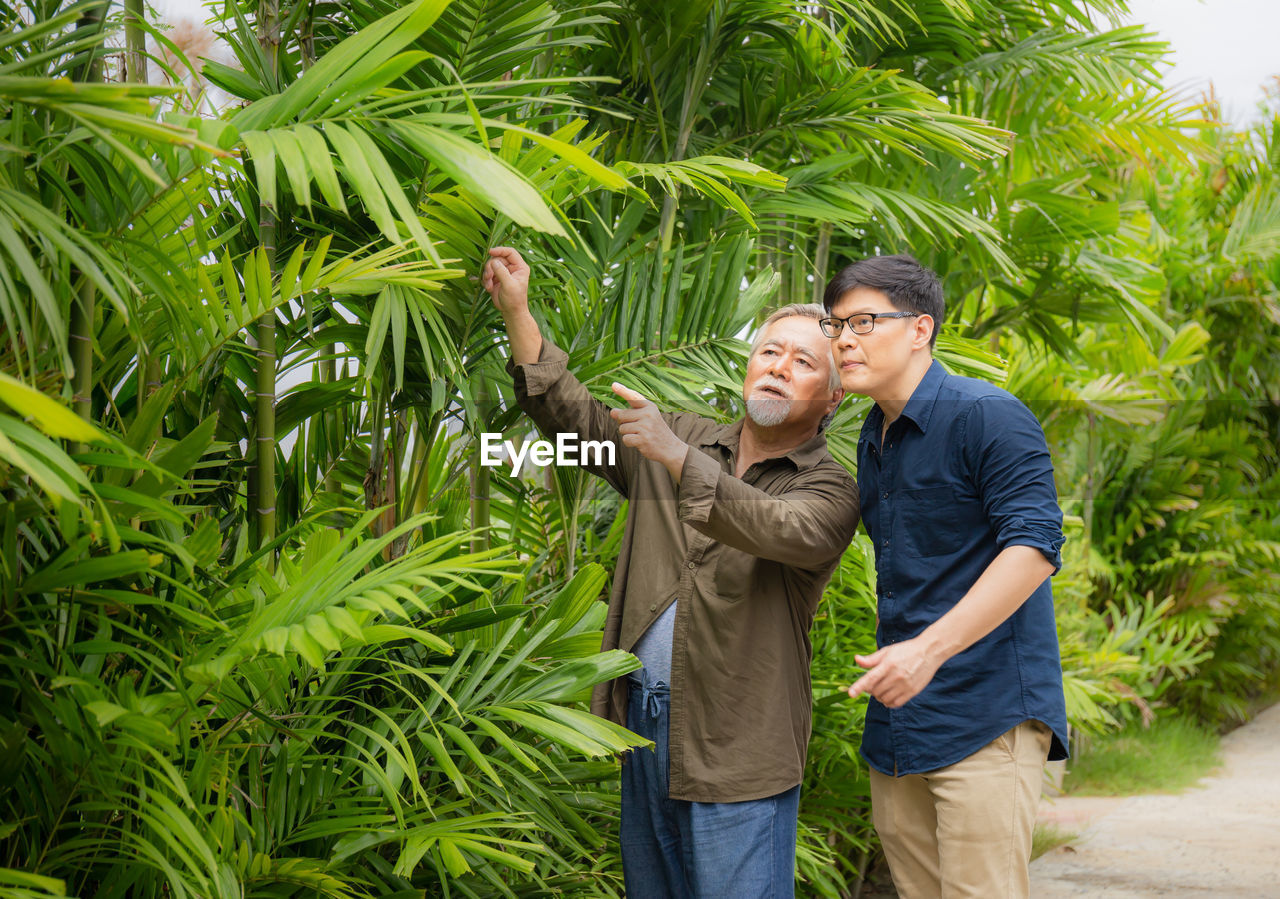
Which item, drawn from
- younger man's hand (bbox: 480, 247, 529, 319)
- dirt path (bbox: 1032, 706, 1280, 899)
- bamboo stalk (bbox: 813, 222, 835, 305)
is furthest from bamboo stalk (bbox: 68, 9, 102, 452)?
dirt path (bbox: 1032, 706, 1280, 899)

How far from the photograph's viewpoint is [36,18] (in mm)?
1387

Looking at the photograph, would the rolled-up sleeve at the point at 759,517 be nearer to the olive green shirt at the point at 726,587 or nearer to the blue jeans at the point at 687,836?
the olive green shirt at the point at 726,587

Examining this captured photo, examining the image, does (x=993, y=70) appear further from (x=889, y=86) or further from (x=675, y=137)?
(x=675, y=137)

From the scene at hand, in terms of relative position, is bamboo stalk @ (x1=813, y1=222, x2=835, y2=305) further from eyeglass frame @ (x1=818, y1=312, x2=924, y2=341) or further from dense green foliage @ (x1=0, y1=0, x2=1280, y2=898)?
eyeglass frame @ (x1=818, y1=312, x2=924, y2=341)

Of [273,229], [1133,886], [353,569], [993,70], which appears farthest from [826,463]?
[1133,886]

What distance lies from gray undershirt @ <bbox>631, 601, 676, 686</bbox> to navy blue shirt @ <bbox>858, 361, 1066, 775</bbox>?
319mm

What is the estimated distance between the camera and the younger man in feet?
4.31

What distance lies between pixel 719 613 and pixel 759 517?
22 cm

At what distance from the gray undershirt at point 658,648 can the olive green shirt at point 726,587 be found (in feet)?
0.05

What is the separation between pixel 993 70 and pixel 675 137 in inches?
41.0

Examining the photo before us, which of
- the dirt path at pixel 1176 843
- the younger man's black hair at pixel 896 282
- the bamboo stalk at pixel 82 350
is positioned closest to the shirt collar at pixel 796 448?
the younger man's black hair at pixel 896 282

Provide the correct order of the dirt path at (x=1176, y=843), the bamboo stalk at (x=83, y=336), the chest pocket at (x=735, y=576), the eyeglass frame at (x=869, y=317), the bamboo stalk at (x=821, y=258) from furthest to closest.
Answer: the dirt path at (x=1176, y=843) < the bamboo stalk at (x=821, y=258) < the chest pocket at (x=735, y=576) < the eyeglass frame at (x=869, y=317) < the bamboo stalk at (x=83, y=336)

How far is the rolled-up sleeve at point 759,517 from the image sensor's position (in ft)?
Answer: 4.71

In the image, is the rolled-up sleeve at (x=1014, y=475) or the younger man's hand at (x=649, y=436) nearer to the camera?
the rolled-up sleeve at (x=1014, y=475)
